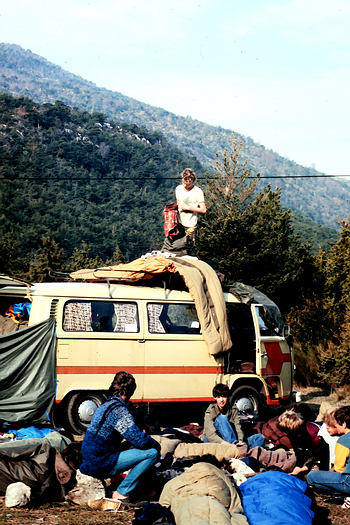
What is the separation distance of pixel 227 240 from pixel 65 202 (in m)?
60.1

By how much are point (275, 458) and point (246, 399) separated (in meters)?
3.75

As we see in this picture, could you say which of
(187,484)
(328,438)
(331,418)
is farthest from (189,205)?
(187,484)

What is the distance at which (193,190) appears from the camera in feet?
43.1

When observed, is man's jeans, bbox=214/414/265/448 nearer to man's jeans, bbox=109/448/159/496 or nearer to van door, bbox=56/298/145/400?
man's jeans, bbox=109/448/159/496

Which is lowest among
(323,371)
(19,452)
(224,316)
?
(323,371)

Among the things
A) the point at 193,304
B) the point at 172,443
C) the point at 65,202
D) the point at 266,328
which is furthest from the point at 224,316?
the point at 65,202

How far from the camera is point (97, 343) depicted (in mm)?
10750

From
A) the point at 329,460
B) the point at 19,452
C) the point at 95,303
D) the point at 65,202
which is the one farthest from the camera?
the point at 65,202

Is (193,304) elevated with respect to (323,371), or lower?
elevated

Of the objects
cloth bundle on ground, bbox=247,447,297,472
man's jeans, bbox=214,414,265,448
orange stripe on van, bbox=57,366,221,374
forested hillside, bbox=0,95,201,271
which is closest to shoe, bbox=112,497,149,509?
cloth bundle on ground, bbox=247,447,297,472

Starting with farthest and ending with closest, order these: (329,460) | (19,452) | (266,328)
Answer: (266,328) → (329,460) → (19,452)

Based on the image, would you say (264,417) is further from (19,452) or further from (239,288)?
(19,452)

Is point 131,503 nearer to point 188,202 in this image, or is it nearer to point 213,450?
point 213,450

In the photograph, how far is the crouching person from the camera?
6.87 meters
